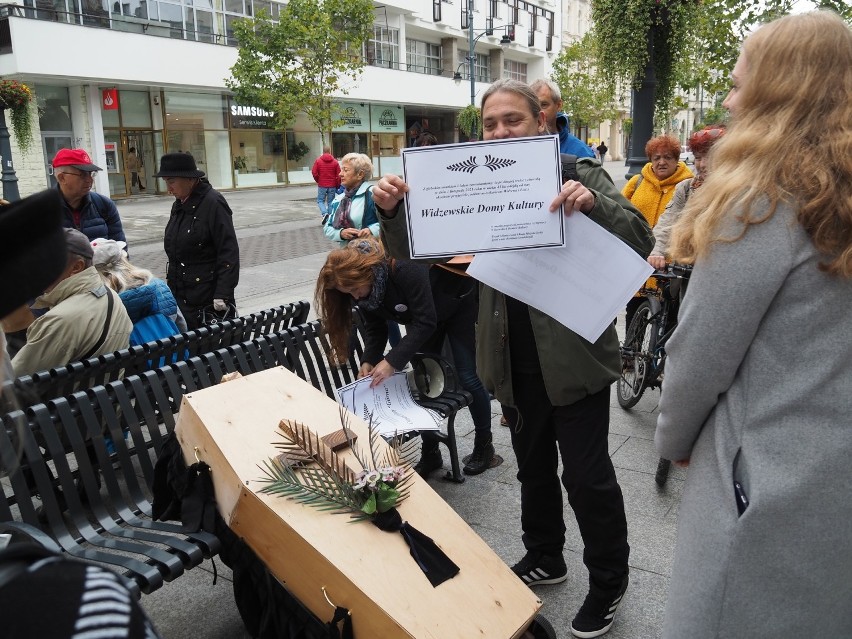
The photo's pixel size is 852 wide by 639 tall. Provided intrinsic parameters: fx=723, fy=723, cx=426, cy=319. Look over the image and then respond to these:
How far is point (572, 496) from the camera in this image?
8.82ft

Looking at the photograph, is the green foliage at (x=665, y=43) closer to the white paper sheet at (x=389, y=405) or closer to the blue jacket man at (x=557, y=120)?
the blue jacket man at (x=557, y=120)

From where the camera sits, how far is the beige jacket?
3791mm

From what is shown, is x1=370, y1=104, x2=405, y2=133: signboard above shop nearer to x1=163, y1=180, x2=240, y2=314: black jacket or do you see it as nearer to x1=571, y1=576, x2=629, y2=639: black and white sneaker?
x1=163, y1=180, x2=240, y2=314: black jacket

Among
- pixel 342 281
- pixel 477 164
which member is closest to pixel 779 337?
pixel 477 164

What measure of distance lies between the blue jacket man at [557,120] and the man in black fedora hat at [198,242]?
7.63 ft

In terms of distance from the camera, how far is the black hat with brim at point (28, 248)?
771mm

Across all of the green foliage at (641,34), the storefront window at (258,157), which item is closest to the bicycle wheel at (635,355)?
the green foliage at (641,34)

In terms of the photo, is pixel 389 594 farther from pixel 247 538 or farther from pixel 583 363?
pixel 583 363

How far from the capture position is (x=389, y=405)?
3828mm

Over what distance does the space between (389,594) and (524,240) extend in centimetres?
115

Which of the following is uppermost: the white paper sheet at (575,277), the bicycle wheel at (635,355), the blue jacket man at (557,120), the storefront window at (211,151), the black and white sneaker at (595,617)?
the storefront window at (211,151)

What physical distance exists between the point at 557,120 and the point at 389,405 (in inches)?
69.9

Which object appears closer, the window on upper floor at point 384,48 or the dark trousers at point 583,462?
the dark trousers at point 583,462

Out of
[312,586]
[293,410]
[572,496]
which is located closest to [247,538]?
[312,586]
